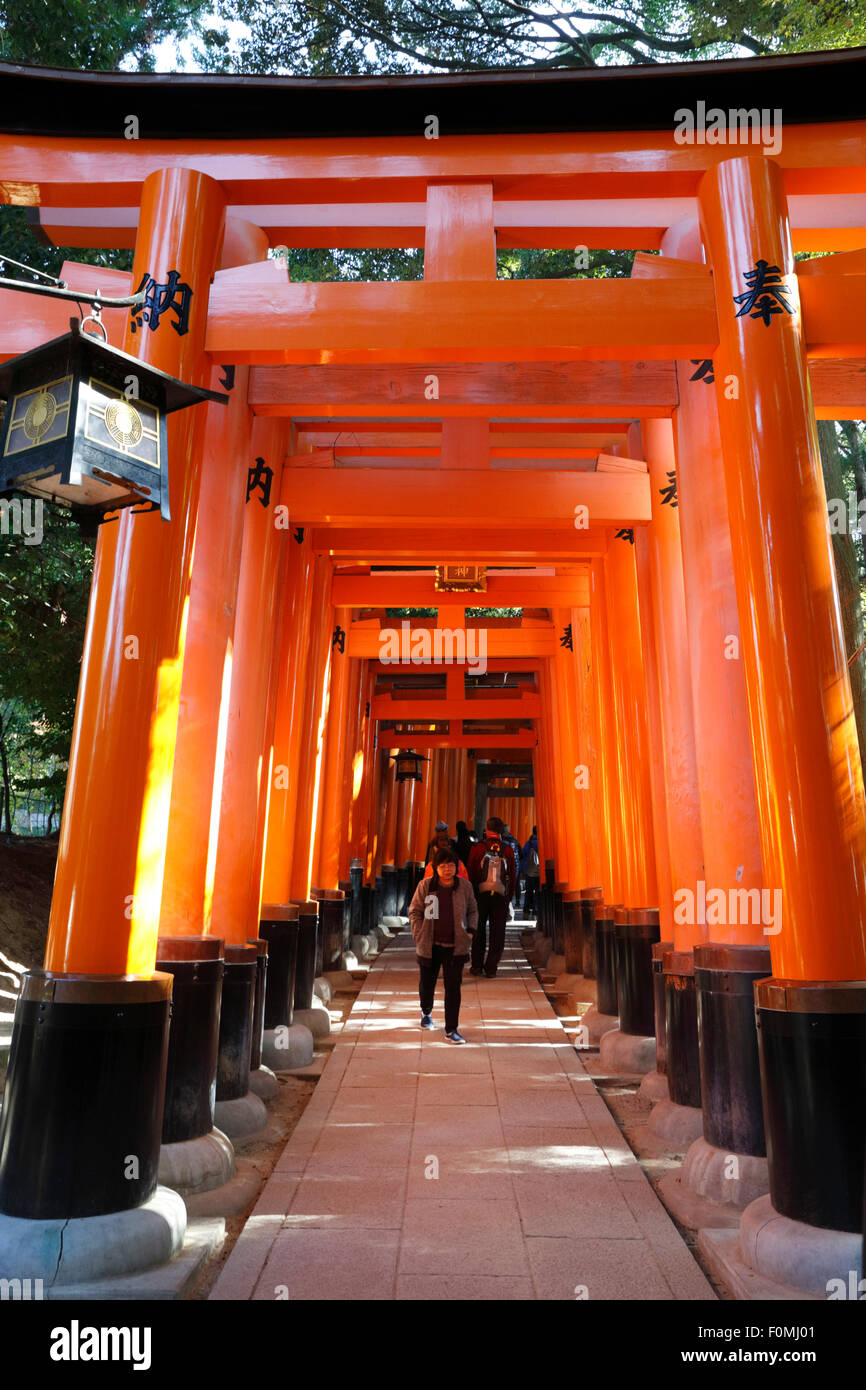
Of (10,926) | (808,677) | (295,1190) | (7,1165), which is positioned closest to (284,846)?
(10,926)

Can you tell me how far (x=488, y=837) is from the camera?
481 inches

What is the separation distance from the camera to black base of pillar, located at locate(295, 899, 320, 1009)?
27.4 feet

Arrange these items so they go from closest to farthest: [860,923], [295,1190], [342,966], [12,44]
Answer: [860,923]
[295,1190]
[12,44]
[342,966]

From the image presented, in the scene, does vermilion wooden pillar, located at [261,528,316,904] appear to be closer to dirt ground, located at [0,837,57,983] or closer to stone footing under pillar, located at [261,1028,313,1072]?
stone footing under pillar, located at [261,1028,313,1072]

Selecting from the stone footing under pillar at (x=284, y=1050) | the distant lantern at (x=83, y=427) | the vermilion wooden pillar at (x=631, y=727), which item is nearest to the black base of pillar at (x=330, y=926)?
the stone footing under pillar at (x=284, y=1050)

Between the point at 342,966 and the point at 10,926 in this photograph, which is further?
the point at 342,966

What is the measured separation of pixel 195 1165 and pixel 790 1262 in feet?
8.79

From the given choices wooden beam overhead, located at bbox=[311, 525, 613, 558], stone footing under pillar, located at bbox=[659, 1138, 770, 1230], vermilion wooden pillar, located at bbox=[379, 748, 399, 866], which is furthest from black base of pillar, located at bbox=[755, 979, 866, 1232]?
vermilion wooden pillar, located at bbox=[379, 748, 399, 866]

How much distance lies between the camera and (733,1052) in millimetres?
4465

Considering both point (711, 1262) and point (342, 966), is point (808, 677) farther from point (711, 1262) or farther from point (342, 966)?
point (342, 966)

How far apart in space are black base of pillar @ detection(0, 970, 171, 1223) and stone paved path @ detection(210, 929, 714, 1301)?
572mm

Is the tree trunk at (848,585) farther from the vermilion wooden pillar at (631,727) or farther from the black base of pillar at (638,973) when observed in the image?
the black base of pillar at (638,973)

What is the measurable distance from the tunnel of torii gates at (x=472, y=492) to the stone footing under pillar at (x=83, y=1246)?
0.07 meters

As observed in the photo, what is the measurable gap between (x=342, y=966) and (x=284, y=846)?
168 inches
